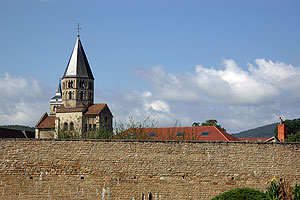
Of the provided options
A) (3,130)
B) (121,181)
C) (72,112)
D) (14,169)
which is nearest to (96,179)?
(121,181)

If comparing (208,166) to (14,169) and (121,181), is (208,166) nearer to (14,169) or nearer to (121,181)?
(121,181)

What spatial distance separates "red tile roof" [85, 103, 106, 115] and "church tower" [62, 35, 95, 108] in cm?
137

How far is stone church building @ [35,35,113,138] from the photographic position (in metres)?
71.9

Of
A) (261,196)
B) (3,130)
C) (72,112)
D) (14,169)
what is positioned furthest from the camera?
(72,112)

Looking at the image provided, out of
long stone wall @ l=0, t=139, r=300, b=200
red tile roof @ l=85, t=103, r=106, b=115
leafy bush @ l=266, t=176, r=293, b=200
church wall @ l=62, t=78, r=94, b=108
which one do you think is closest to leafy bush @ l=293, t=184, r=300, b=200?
leafy bush @ l=266, t=176, r=293, b=200

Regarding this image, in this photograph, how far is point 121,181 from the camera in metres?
19.8

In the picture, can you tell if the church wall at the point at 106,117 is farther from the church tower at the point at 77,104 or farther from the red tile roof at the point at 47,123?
the red tile roof at the point at 47,123

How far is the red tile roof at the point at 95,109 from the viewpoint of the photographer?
7165 centimetres

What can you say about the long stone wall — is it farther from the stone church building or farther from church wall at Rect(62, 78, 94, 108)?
church wall at Rect(62, 78, 94, 108)

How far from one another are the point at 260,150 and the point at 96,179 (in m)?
7.21

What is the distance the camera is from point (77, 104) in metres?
74.4

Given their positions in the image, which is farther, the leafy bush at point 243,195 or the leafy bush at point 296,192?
the leafy bush at point 296,192

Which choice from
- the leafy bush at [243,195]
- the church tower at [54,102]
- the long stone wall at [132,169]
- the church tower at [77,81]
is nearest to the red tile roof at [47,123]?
→ the church tower at [77,81]

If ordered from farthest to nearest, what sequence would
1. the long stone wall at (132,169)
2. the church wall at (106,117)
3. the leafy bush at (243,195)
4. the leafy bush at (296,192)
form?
1. the church wall at (106,117)
2. the long stone wall at (132,169)
3. the leafy bush at (296,192)
4. the leafy bush at (243,195)
